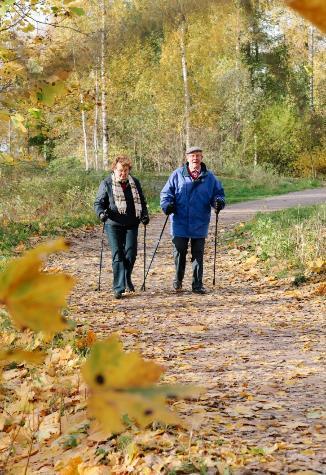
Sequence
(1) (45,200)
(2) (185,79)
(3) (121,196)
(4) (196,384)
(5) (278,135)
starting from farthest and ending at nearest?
(5) (278,135) < (2) (185,79) < (1) (45,200) < (3) (121,196) < (4) (196,384)

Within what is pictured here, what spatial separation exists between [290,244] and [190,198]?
2234 millimetres

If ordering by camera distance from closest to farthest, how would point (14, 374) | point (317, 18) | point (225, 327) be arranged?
1. point (317, 18)
2. point (14, 374)
3. point (225, 327)

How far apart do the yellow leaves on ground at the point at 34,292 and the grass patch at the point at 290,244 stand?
781 centimetres

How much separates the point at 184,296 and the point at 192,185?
1.38 metres

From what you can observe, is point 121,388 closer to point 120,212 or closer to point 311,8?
point 311,8

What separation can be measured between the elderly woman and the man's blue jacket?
1.25 feet

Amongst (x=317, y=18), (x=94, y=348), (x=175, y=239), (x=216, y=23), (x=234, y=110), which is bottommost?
(x=175, y=239)

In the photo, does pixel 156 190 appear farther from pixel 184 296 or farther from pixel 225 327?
pixel 225 327

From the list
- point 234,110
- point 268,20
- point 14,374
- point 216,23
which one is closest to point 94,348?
point 14,374

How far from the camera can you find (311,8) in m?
0.39

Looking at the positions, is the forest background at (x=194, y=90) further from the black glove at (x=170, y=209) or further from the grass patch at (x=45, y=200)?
the black glove at (x=170, y=209)

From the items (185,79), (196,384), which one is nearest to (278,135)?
(185,79)

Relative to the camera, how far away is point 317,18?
40 centimetres

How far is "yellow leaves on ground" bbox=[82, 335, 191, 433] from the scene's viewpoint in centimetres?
41
